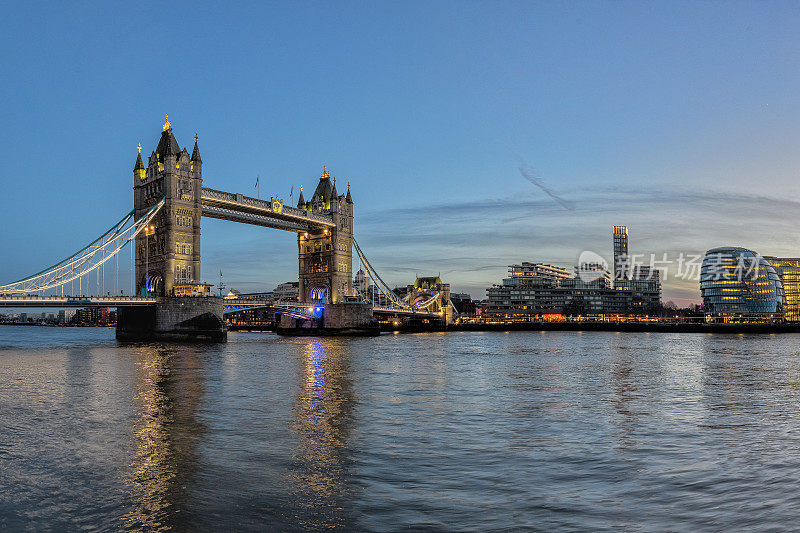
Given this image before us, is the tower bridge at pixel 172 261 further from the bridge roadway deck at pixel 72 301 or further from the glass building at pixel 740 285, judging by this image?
the glass building at pixel 740 285

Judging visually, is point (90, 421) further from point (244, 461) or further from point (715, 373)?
point (715, 373)

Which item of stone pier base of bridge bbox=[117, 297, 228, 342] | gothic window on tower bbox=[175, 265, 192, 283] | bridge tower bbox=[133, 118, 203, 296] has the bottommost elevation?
stone pier base of bridge bbox=[117, 297, 228, 342]

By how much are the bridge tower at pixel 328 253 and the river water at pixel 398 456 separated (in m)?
75.8

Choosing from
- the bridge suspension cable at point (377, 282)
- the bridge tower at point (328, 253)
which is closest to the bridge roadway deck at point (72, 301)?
the bridge tower at point (328, 253)

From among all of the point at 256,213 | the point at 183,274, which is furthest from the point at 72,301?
the point at 256,213

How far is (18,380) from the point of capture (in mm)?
31266

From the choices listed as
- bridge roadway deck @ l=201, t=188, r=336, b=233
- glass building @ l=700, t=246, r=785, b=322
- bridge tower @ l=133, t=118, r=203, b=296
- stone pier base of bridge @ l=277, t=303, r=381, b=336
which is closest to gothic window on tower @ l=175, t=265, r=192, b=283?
bridge tower @ l=133, t=118, r=203, b=296

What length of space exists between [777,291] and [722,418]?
196 meters

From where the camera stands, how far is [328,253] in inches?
4195

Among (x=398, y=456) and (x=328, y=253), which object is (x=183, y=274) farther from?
(x=398, y=456)

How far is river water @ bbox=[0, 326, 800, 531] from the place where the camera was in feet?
32.1

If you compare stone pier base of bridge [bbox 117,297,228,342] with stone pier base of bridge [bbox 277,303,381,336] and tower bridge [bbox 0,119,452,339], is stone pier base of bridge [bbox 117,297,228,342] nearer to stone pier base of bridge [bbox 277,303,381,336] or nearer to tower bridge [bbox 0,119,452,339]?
tower bridge [bbox 0,119,452,339]

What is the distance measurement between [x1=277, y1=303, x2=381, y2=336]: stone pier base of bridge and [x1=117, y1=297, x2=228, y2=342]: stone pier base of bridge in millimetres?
28934

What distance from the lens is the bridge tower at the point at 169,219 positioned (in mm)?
75812
